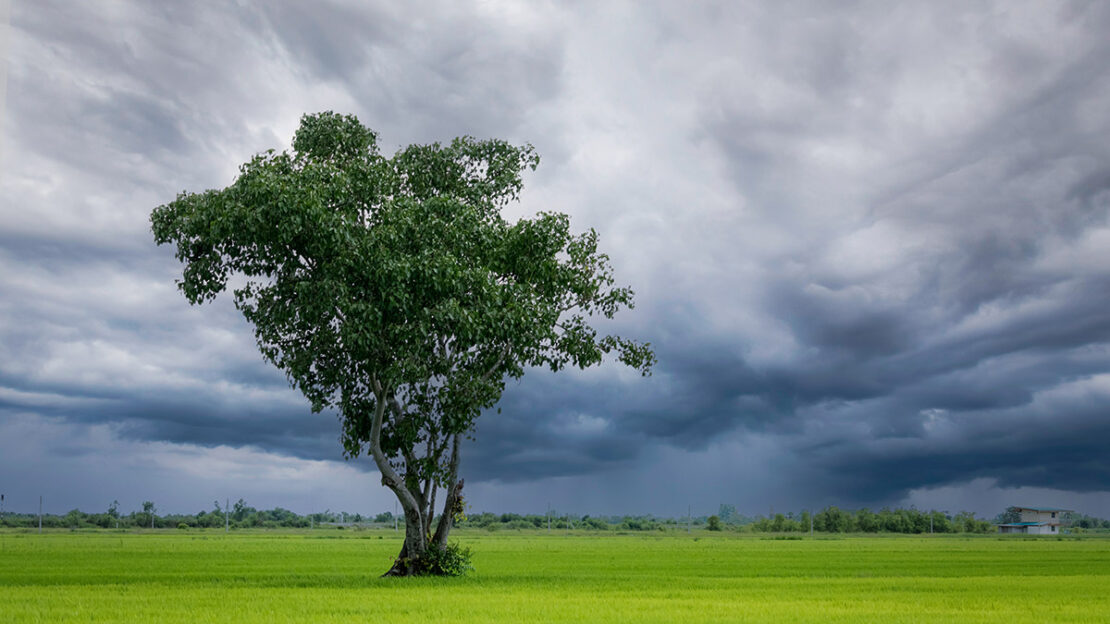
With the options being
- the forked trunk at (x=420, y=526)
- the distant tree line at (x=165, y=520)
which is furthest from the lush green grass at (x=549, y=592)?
the distant tree line at (x=165, y=520)

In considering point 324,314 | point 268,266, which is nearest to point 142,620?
point 324,314

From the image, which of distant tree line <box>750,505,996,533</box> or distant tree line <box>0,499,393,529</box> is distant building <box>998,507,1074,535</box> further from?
distant tree line <box>0,499,393,529</box>

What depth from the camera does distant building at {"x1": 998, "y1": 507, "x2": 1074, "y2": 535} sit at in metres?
155

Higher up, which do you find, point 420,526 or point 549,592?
point 420,526

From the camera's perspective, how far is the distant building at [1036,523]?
154875mm

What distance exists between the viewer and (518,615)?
18.9 m

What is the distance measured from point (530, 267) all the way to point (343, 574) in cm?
1209

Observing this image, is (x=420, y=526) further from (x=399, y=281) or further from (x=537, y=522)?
(x=537, y=522)

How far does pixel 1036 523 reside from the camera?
517ft

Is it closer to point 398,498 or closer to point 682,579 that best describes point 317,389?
point 398,498

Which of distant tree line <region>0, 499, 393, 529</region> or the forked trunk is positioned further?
distant tree line <region>0, 499, 393, 529</region>

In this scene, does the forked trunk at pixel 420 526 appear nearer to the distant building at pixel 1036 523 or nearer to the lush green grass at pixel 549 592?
the lush green grass at pixel 549 592

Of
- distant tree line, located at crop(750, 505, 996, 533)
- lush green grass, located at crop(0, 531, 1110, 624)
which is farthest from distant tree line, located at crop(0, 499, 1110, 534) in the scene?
lush green grass, located at crop(0, 531, 1110, 624)

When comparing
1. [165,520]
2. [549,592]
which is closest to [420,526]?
[549,592]
